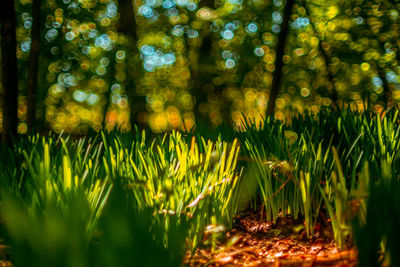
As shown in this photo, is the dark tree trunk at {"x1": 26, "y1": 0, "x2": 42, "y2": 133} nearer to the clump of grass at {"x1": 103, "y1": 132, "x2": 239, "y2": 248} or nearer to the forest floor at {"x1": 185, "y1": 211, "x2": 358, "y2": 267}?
the clump of grass at {"x1": 103, "y1": 132, "x2": 239, "y2": 248}

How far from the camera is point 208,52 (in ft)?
25.7

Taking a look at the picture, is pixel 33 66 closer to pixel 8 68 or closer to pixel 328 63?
pixel 8 68

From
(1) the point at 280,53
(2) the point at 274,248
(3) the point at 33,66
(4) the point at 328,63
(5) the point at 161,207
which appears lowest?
(2) the point at 274,248

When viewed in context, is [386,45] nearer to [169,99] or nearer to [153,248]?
[153,248]

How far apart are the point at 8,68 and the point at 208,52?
238 inches

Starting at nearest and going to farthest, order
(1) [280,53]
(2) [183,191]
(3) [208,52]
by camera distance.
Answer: (2) [183,191], (1) [280,53], (3) [208,52]

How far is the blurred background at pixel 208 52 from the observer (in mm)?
5383

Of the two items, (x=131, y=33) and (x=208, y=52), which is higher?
(x=131, y=33)

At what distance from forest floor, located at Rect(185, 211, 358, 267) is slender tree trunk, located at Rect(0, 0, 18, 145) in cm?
172

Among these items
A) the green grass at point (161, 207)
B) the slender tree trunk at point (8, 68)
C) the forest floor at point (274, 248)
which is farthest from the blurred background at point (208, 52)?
the forest floor at point (274, 248)

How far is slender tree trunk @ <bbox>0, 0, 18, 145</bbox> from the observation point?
2211 mm

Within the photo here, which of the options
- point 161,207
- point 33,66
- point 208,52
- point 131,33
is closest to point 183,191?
point 161,207

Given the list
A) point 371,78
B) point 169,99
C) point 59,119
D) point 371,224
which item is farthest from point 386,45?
point 59,119

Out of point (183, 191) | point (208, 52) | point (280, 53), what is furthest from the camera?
point (208, 52)
